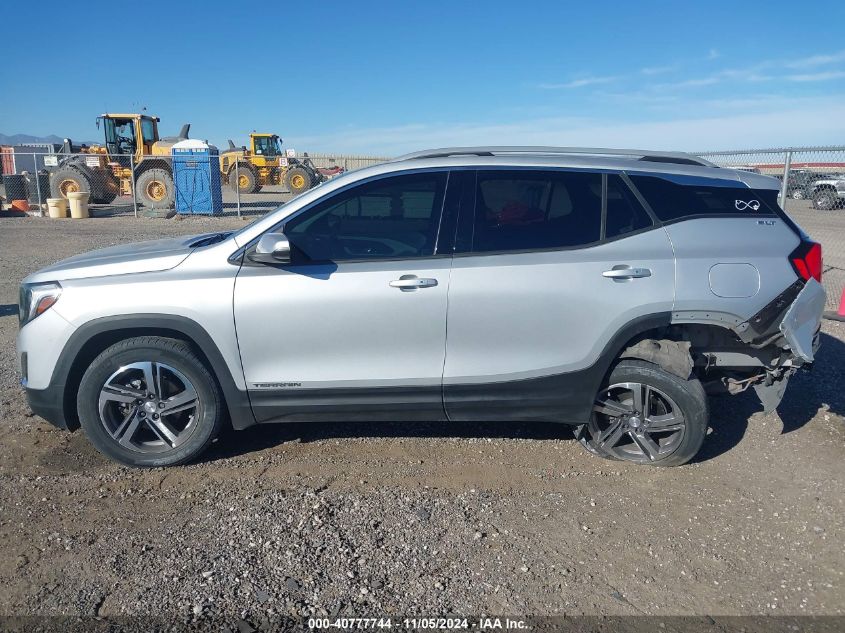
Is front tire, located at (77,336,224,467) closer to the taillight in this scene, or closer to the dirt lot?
the dirt lot

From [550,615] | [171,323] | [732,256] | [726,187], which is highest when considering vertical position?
[726,187]

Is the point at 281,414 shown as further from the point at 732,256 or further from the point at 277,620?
the point at 732,256

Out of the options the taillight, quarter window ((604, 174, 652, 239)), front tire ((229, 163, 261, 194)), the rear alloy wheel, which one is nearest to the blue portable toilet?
the rear alloy wheel

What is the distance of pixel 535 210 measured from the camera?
4215 mm

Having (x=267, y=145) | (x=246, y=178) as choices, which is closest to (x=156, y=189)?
(x=246, y=178)

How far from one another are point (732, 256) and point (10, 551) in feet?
13.9

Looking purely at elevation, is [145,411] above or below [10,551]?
above

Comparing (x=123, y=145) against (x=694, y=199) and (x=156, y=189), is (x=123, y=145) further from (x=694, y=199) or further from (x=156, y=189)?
(x=694, y=199)

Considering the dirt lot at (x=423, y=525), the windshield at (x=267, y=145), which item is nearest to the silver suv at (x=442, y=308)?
the dirt lot at (x=423, y=525)

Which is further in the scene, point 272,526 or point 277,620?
point 272,526

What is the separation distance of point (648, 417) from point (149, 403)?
121 inches

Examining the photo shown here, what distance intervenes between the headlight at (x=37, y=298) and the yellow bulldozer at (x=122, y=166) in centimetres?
2019

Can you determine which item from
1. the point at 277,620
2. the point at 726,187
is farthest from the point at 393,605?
the point at 726,187

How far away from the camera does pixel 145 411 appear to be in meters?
4.16
